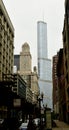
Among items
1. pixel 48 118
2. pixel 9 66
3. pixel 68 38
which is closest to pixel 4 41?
pixel 9 66

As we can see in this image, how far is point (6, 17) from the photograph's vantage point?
10444 centimetres

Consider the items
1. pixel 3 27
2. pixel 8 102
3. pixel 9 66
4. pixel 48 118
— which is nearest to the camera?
pixel 8 102

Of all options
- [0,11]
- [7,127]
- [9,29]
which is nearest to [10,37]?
[9,29]

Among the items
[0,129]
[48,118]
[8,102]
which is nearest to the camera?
[8,102]

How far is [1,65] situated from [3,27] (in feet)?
44.3

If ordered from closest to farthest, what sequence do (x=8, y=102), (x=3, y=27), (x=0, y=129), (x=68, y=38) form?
(x=8, y=102) < (x=0, y=129) < (x=68, y=38) < (x=3, y=27)

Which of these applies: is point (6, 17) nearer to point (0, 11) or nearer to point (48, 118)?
point (0, 11)

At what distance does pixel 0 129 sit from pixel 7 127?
1957 millimetres

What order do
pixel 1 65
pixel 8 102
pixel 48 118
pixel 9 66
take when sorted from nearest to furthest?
1. pixel 8 102
2. pixel 48 118
3. pixel 1 65
4. pixel 9 66

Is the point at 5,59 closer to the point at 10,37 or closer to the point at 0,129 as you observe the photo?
the point at 10,37

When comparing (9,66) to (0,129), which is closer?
(0,129)

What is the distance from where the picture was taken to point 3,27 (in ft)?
323

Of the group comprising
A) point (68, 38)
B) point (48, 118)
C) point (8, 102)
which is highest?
point (68, 38)

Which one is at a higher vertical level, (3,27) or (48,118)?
(3,27)
